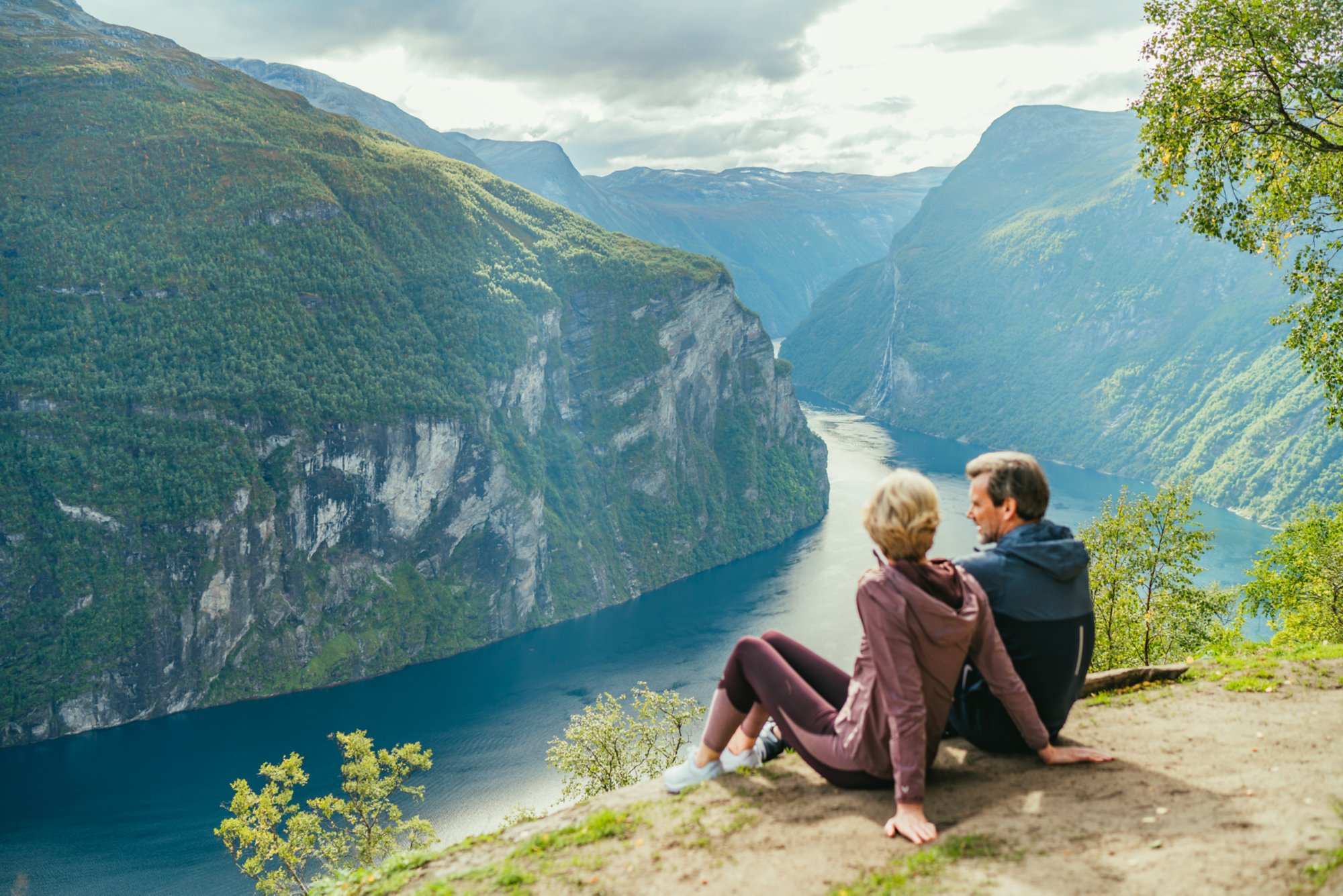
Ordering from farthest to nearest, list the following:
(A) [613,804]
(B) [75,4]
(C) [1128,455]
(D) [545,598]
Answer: (C) [1128,455] → (B) [75,4] → (D) [545,598] → (A) [613,804]

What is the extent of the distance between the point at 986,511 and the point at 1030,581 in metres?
0.58

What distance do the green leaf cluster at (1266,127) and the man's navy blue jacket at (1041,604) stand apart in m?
7.08

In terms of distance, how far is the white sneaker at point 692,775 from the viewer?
739 centimetres

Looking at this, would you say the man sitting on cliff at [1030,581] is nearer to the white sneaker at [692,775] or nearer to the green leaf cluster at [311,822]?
the white sneaker at [692,775]

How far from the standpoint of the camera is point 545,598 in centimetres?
10112

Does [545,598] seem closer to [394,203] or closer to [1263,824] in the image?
[394,203]

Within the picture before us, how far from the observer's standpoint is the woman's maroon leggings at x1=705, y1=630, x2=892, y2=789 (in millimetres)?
6414

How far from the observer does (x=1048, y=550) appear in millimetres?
6090

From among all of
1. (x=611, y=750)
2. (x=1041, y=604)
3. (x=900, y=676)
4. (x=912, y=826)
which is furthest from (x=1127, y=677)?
(x=611, y=750)

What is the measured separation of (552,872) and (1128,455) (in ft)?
609

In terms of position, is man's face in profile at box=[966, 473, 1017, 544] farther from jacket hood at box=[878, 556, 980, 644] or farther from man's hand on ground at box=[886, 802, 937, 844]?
man's hand on ground at box=[886, 802, 937, 844]

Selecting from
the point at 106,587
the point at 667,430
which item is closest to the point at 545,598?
the point at 667,430

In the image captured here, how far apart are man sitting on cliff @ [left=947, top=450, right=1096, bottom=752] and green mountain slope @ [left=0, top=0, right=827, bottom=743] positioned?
8252 centimetres

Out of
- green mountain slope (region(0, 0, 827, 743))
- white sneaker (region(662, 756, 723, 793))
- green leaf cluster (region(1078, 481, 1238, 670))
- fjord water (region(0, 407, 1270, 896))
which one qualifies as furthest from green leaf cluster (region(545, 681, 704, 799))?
green mountain slope (region(0, 0, 827, 743))
